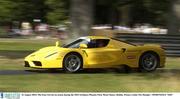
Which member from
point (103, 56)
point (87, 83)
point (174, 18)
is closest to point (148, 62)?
point (103, 56)

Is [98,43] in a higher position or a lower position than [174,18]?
lower

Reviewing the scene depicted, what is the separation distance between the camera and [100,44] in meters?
15.4

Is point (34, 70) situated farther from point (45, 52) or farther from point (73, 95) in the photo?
point (73, 95)

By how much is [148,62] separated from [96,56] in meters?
1.71

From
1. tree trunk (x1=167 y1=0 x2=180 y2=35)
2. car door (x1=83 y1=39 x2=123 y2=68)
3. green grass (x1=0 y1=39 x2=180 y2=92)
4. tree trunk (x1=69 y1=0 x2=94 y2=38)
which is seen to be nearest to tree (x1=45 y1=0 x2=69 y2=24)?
tree trunk (x1=167 y1=0 x2=180 y2=35)

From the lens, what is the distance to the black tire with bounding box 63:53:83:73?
14773mm

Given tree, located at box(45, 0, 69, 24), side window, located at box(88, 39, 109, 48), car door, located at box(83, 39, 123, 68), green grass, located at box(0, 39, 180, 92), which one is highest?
tree, located at box(45, 0, 69, 24)

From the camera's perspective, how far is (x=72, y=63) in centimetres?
1485

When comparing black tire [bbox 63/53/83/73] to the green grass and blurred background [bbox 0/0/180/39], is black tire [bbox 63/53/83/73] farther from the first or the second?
blurred background [bbox 0/0/180/39]

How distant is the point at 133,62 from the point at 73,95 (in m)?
9.34

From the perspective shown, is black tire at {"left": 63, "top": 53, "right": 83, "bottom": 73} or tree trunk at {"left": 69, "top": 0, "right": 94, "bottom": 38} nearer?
black tire at {"left": 63, "top": 53, "right": 83, "bottom": 73}

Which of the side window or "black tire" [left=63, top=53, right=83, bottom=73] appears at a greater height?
the side window

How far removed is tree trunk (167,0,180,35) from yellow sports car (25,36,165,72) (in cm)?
913

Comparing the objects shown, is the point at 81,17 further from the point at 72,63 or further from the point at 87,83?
the point at 87,83
